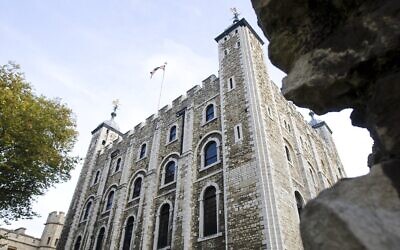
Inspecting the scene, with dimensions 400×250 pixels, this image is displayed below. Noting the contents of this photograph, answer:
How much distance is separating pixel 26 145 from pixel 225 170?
29.6 feet

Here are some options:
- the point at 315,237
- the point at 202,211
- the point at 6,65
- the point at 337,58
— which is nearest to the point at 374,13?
the point at 337,58

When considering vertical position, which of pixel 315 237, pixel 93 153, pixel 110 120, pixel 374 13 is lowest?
pixel 315 237

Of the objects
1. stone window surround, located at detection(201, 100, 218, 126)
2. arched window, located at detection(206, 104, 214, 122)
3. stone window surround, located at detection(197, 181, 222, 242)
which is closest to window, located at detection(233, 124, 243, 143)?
stone window surround, located at detection(201, 100, 218, 126)

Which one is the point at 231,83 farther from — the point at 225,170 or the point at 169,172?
the point at 169,172

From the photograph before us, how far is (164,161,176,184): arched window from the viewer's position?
15694 mm

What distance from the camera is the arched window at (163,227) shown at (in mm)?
13381

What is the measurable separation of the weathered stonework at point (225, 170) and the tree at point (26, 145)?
16.5ft

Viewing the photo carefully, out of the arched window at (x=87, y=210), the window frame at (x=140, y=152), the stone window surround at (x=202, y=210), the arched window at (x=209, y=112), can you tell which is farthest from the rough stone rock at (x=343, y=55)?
the arched window at (x=87, y=210)

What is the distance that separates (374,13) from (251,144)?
1063cm

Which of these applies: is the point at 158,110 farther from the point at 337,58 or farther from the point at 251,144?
the point at 337,58

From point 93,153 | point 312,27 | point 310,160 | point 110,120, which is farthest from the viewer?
point 110,120

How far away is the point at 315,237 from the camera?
1324mm

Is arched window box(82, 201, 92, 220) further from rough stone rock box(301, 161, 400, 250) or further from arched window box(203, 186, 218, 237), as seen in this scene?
rough stone rock box(301, 161, 400, 250)

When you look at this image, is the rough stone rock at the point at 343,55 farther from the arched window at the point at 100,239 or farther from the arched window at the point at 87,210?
the arched window at the point at 87,210
